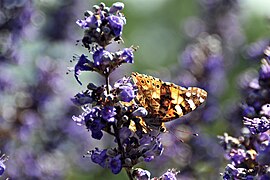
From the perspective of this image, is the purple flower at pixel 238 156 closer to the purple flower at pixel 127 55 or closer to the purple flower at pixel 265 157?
the purple flower at pixel 265 157

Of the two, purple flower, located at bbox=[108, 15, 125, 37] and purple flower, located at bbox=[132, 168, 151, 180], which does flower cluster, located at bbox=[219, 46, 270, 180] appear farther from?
purple flower, located at bbox=[108, 15, 125, 37]

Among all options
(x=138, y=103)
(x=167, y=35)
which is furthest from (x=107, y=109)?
(x=167, y=35)

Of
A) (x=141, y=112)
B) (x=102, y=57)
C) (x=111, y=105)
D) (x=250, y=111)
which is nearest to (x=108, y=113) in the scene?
(x=111, y=105)

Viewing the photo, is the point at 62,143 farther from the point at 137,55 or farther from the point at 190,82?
the point at 137,55

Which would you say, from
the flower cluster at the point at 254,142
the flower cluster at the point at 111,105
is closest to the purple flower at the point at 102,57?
the flower cluster at the point at 111,105

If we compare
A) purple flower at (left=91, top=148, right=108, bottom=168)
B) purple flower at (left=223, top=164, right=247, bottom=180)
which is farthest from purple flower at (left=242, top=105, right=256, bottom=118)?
purple flower at (left=91, top=148, right=108, bottom=168)

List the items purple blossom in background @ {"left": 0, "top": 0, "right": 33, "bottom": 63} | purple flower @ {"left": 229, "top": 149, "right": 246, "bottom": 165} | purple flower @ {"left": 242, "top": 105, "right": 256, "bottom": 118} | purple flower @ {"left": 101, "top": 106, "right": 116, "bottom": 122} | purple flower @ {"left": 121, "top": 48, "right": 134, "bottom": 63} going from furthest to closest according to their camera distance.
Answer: purple blossom in background @ {"left": 0, "top": 0, "right": 33, "bottom": 63}, purple flower @ {"left": 242, "top": 105, "right": 256, "bottom": 118}, purple flower @ {"left": 229, "top": 149, "right": 246, "bottom": 165}, purple flower @ {"left": 121, "top": 48, "right": 134, "bottom": 63}, purple flower @ {"left": 101, "top": 106, "right": 116, "bottom": 122}
